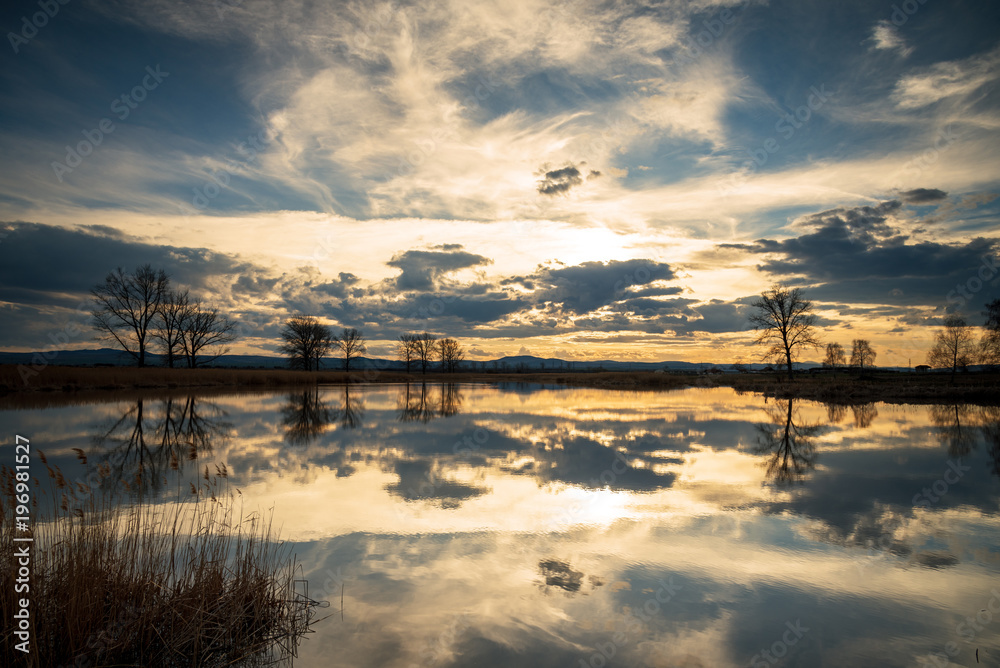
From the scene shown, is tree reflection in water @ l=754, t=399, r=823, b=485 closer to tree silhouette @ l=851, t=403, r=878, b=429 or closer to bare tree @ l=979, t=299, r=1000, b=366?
tree silhouette @ l=851, t=403, r=878, b=429

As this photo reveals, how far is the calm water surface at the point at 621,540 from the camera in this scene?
13.4ft

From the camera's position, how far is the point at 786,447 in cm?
1363

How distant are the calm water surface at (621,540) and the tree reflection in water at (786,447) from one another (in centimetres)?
13

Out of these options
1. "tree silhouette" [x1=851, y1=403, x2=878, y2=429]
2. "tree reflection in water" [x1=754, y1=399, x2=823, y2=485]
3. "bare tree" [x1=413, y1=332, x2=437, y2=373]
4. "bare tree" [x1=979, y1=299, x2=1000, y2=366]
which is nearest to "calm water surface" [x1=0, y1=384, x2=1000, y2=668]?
"tree reflection in water" [x1=754, y1=399, x2=823, y2=485]

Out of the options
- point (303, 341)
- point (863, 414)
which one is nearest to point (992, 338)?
point (863, 414)

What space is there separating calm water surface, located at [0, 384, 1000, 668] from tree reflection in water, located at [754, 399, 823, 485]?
0.43ft

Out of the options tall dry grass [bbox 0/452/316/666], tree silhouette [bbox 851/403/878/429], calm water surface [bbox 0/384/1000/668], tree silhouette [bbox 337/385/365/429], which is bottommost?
tree silhouette [bbox 851/403/878/429]

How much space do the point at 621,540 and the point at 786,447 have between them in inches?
385

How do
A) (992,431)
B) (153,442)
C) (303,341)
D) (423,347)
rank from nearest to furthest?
(153,442) → (992,431) → (303,341) → (423,347)

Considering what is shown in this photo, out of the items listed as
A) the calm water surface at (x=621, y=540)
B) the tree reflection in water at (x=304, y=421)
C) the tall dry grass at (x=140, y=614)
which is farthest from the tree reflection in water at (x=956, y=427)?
the tree reflection in water at (x=304, y=421)

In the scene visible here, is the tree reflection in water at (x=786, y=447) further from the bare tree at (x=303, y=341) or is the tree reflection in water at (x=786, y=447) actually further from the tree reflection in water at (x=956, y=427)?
the bare tree at (x=303, y=341)

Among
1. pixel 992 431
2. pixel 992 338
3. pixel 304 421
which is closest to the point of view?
pixel 992 431

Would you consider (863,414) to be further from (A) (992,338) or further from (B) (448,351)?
(B) (448,351)

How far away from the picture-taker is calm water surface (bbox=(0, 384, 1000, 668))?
4.07m
